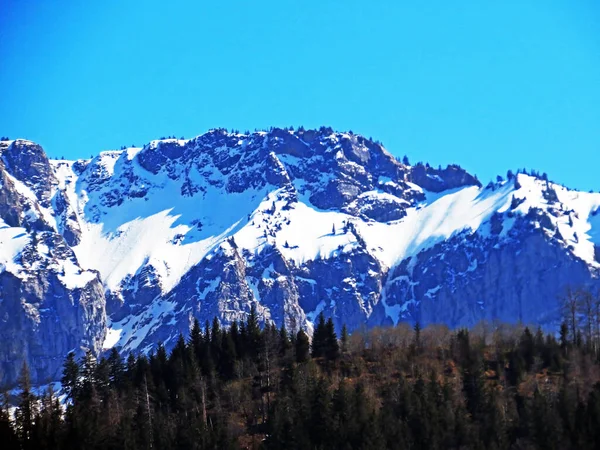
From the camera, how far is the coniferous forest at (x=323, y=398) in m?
146

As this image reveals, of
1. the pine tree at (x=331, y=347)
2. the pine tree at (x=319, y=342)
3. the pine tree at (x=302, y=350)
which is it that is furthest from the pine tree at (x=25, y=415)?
the pine tree at (x=331, y=347)

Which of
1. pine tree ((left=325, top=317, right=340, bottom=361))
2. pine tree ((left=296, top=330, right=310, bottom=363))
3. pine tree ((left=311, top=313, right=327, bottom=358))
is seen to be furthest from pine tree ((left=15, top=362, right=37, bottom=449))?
pine tree ((left=325, top=317, right=340, bottom=361))

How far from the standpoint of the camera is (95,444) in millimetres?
145875

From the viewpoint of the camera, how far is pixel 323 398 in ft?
496

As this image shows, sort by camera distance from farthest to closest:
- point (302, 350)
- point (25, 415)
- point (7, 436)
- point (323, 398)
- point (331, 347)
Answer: point (331, 347), point (302, 350), point (25, 415), point (323, 398), point (7, 436)

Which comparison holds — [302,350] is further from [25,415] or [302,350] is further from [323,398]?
[25,415]

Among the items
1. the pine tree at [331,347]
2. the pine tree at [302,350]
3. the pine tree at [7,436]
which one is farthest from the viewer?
the pine tree at [331,347]

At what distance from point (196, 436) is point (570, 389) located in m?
52.2

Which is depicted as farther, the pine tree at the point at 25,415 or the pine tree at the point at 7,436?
the pine tree at the point at 25,415

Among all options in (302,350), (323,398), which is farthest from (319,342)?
(323,398)

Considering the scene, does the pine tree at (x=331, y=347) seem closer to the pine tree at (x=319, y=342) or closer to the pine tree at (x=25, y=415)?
the pine tree at (x=319, y=342)

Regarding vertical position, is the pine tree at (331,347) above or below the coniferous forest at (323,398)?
above

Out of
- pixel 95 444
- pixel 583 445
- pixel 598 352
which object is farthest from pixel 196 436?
pixel 598 352

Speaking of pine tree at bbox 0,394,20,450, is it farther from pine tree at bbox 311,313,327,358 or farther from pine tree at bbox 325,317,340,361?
pine tree at bbox 325,317,340,361
